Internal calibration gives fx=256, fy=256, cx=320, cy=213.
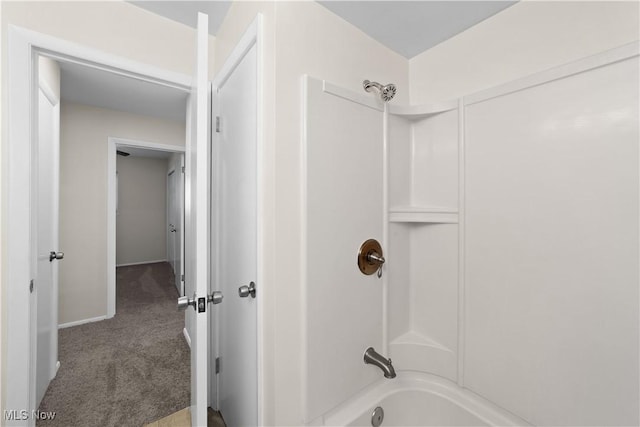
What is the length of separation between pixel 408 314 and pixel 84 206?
10.3ft

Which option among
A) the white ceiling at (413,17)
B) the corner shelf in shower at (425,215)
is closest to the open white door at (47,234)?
the white ceiling at (413,17)

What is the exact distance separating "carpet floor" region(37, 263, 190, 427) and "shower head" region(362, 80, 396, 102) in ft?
7.09

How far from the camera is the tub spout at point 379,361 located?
1.09m

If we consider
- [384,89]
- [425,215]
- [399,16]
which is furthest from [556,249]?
[399,16]

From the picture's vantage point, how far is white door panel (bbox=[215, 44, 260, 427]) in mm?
1091

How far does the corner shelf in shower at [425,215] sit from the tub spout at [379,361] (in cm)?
67

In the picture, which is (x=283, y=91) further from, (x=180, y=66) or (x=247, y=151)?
(x=180, y=66)

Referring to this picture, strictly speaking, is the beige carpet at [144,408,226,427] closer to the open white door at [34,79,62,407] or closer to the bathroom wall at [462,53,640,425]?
the open white door at [34,79,62,407]

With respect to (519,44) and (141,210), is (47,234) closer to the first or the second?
(519,44)

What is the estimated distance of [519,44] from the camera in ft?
3.69

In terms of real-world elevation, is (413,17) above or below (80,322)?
above

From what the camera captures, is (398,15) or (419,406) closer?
(398,15)

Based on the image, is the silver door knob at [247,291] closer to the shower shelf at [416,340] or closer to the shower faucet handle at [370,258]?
the shower faucet handle at [370,258]

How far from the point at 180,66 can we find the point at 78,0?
42 cm
